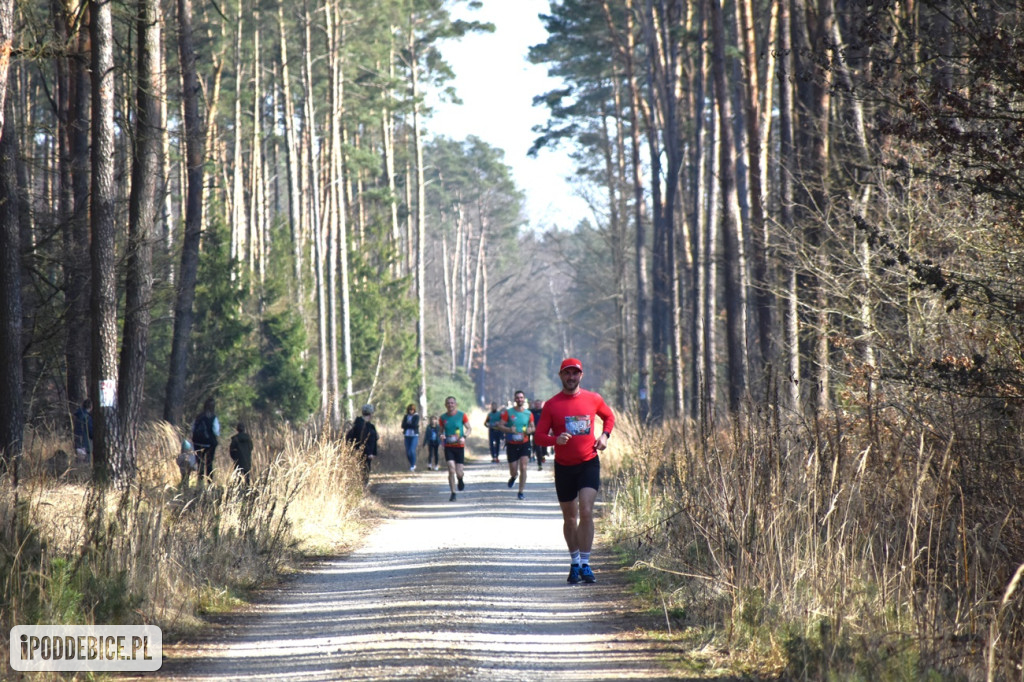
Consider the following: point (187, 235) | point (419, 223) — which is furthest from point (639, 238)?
point (187, 235)

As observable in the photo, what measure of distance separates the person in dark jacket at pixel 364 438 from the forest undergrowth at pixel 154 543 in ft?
10.2

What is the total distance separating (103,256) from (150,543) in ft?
23.7

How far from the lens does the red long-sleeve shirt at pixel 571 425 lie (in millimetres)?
10000

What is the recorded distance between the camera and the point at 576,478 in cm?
1004

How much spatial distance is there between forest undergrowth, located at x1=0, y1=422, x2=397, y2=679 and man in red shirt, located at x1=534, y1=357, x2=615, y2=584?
3.08m

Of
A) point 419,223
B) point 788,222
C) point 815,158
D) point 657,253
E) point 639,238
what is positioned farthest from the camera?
point 419,223

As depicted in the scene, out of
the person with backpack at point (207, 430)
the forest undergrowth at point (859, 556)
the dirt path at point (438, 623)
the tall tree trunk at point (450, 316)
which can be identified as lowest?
the dirt path at point (438, 623)

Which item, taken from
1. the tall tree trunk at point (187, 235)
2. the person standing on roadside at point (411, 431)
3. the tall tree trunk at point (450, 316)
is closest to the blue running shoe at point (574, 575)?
the tall tree trunk at point (187, 235)

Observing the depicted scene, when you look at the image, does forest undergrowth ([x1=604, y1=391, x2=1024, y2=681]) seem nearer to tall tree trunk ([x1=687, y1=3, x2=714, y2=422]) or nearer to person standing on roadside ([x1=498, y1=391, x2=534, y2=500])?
person standing on roadside ([x1=498, y1=391, x2=534, y2=500])

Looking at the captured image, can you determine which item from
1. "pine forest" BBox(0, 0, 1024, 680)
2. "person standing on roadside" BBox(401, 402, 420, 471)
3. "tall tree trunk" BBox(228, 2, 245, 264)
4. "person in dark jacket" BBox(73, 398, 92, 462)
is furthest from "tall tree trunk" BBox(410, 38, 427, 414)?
"person in dark jacket" BBox(73, 398, 92, 462)

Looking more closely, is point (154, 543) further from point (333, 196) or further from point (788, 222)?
point (333, 196)

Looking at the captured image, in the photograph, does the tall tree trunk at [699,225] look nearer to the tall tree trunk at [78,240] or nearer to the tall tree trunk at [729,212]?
the tall tree trunk at [729,212]

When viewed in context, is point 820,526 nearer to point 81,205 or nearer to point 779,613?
point 779,613

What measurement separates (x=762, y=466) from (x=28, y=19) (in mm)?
9598
